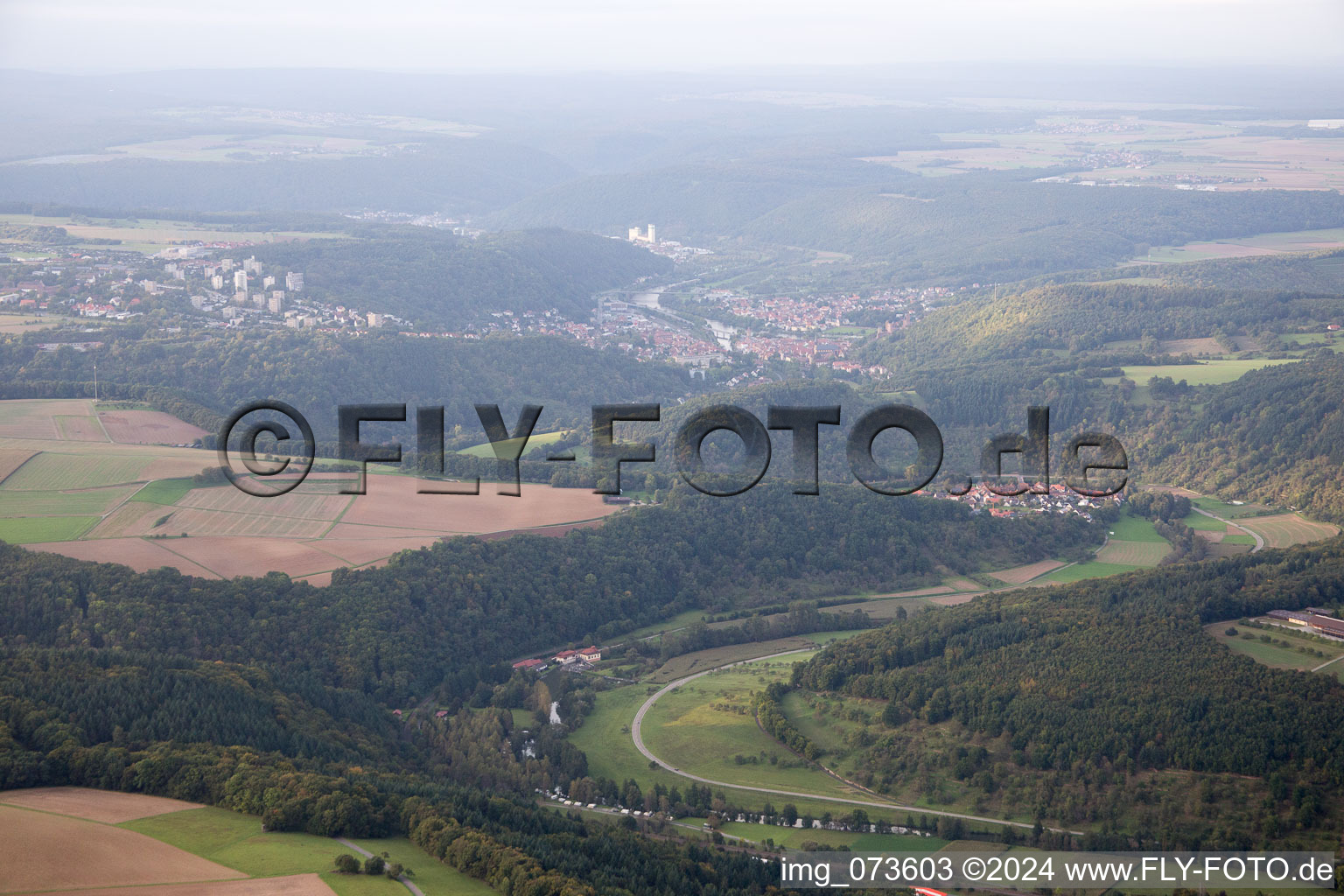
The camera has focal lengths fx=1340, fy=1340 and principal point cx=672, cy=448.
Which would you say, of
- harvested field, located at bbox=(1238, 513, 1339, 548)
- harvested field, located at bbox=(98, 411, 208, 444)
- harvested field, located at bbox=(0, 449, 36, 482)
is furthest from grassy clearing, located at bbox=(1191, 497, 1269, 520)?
harvested field, located at bbox=(0, 449, 36, 482)

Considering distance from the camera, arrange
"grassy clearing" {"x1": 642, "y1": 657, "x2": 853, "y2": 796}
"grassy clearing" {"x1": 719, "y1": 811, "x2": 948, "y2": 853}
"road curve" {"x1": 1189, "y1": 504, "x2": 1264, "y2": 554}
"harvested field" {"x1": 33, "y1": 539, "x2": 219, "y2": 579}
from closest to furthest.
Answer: "grassy clearing" {"x1": 719, "y1": 811, "x2": 948, "y2": 853}
"grassy clearing" {"x1": 642, "y1": 657, "x2": 853, "y2": 796}
"harvested field" {"x1": 33, "y1": 539, "x2": 219, "y2": 579}
"road curve" {"x1": 1189, "y1": 504, "x2": 1264, "y2": 554}

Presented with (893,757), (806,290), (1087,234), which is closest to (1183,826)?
(893,757)

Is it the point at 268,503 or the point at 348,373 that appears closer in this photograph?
the point at 268,503

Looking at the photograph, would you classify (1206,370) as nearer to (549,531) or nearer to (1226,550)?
(1226,550)

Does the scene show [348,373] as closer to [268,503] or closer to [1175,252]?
[268,503]

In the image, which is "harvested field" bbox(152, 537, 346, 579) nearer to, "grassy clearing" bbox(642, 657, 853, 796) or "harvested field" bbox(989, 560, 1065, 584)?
"grassy clearing" bbox(642, 657, 853, 796)

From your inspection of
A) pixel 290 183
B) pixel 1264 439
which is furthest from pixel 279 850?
pixel 290 183

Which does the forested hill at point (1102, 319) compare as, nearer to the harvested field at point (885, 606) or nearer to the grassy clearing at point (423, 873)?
the harvested field at point (885, 606)

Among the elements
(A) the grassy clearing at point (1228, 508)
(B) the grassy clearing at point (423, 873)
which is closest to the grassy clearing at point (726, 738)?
(B) the grassy clearing at point (423, 873)
